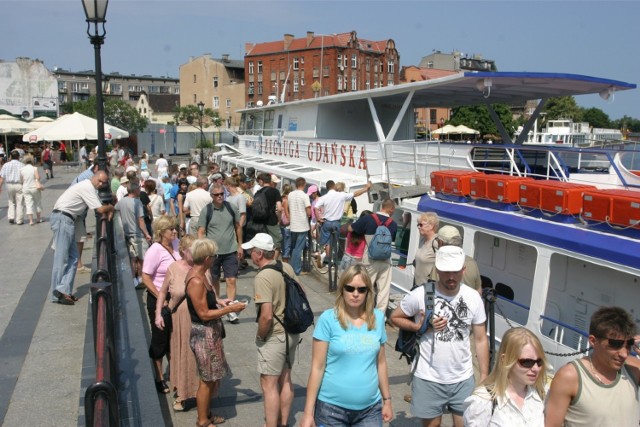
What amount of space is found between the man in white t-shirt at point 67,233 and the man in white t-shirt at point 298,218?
11.8 feet

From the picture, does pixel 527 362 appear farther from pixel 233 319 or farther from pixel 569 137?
pixel 569 137

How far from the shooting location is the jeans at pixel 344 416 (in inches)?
158

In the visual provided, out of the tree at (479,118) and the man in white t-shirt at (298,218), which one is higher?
the tree at (479,118)

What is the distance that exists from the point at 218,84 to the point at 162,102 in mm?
25804

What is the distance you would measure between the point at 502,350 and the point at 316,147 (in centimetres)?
1420

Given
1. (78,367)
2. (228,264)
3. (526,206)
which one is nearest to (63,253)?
(228,264)

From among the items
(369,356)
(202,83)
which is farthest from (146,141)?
(369,356)

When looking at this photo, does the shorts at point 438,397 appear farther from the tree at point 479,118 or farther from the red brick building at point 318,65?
the red brick building at point 318,65

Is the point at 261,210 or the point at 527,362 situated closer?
the point at 527,362

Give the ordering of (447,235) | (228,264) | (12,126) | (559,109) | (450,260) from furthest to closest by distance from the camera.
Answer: (559,109) → (12,126) → (228,264) → (447,235) → (450,260)

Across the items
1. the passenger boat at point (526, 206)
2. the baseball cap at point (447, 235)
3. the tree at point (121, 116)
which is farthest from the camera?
the tree at point (121, 116)

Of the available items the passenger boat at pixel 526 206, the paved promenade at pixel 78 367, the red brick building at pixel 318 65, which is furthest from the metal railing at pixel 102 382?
the red brick building at pixel 318 65

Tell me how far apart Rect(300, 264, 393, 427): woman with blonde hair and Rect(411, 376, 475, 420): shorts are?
0.53 meters

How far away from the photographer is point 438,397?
4441 mm
